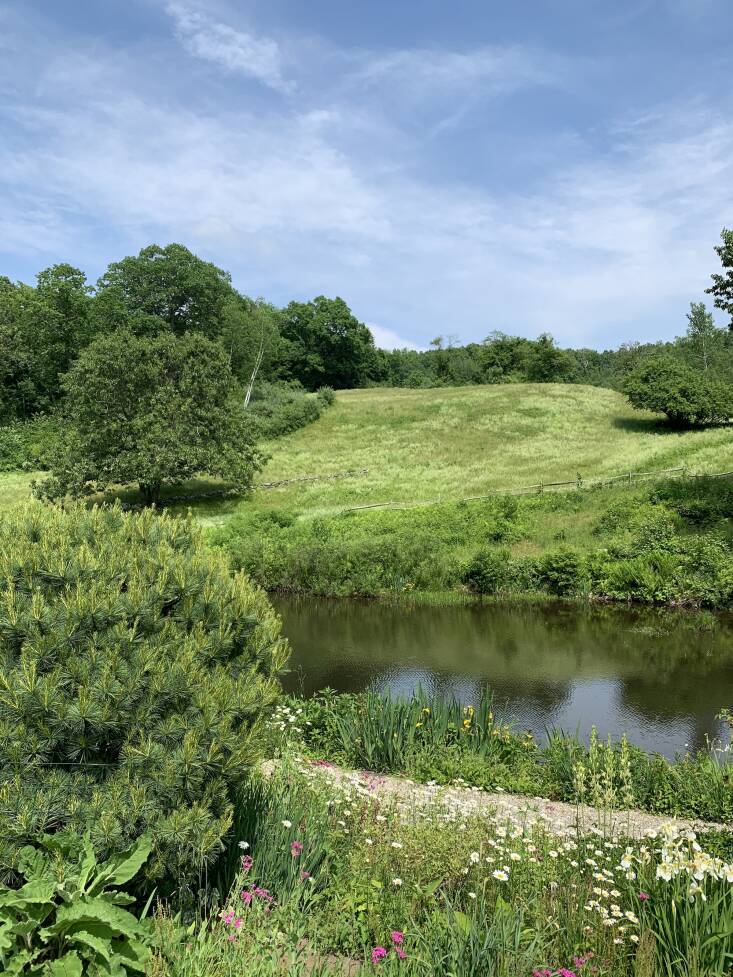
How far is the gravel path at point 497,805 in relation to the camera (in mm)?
6918

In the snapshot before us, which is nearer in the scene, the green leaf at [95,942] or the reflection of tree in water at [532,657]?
the green leaf at [95,942]

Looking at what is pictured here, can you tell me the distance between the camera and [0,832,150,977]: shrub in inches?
144

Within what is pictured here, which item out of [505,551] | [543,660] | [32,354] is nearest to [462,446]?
[505,551]

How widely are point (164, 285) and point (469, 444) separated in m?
27.6

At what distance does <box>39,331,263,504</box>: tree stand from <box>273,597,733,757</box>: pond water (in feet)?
40.7

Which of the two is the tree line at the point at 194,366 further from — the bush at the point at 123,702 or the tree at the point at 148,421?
the bush at the point at 123,702

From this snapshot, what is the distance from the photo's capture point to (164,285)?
5722 centimetres

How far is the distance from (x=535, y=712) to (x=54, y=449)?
29517 mm

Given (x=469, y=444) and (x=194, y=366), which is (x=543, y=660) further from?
(x=469, y=444)

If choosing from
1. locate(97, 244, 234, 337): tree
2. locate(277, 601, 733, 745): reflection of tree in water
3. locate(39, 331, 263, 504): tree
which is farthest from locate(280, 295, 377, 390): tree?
locate(277, 601, 733, 745): reflection of tree in water

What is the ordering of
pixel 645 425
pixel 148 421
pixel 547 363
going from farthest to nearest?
pixel 547 363 < pixel 645 425 < pixel 148 421

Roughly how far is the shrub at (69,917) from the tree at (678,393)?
1829 inches

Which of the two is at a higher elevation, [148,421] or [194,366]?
[194,366]

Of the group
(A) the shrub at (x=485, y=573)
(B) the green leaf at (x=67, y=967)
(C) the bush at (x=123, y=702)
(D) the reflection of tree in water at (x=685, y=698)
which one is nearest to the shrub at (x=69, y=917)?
(B) the green leaf at (x=67, y=967)
